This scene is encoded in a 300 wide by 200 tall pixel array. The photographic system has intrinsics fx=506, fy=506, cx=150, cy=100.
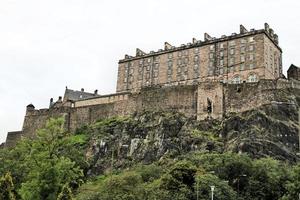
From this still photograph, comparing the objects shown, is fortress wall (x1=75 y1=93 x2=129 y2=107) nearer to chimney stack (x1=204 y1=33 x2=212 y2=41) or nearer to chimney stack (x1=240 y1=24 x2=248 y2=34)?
chimney stack (x1=204 y1=33 x2=212 y2=41)

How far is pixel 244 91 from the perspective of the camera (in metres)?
69.9

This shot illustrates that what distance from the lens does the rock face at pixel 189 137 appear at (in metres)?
63.1

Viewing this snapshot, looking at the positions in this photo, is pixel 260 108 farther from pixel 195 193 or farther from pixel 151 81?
pixel 151 81

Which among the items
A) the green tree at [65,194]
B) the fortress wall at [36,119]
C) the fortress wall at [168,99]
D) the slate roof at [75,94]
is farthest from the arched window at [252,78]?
the green tree at [65,194]

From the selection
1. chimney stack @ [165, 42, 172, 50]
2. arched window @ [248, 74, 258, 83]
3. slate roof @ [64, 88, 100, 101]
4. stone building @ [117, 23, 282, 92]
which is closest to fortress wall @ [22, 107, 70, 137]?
stone building @ [117, 23, 282, 92]

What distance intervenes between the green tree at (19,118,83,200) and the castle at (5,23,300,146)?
1039 inches

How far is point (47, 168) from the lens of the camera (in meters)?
47.0

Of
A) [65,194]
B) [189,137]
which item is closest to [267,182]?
[189,137]

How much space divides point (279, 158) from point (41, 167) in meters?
29.3

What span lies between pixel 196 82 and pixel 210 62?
13.7 ft

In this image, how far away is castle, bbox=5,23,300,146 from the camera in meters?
70.2

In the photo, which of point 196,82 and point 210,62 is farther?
point 210,62

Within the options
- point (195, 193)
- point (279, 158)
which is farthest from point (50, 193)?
point (279, 158)

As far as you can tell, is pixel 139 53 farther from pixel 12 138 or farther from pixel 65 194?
pixel 65 194
